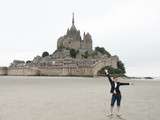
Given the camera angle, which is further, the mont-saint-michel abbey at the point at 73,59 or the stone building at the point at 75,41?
the stone building at the point at 75,41

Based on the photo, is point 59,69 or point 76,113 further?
point 59,69

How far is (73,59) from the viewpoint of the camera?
180750mm

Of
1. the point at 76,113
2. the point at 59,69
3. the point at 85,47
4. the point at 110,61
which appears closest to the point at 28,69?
the point at 59,69

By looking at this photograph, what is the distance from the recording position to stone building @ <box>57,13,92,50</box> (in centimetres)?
18288

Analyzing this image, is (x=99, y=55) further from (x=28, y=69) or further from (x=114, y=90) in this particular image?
(x=114, y=90)

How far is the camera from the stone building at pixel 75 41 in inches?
7200

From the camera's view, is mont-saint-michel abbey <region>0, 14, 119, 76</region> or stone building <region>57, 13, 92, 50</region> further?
stone building <region>57, 13, 92, 50</region>

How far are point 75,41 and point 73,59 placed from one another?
28.0ft

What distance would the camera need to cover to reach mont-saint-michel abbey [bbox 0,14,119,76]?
173m

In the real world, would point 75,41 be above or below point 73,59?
above

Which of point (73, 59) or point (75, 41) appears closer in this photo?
point (73, 59)

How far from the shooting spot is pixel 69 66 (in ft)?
582

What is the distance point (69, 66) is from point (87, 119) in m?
162

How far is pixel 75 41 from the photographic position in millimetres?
182875
